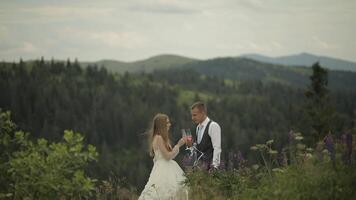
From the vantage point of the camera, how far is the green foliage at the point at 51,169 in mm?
5215

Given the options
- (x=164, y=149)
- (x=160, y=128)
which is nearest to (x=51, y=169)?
(x=160, y=128)

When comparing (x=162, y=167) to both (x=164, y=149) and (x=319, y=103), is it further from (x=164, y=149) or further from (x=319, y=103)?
(x=319, y=103)

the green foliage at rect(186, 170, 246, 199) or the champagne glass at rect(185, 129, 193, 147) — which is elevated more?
the champagne glass at rect(185, 129, 193, 147)

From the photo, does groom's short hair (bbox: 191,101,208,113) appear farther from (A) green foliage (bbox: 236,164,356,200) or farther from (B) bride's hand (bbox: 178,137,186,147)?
(A) green foliage (bbox: 236,164,356,200)

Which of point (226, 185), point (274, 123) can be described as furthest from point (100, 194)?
point (274, 123)

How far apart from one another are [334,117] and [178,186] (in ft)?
173

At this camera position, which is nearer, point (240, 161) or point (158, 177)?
point (240, 161)

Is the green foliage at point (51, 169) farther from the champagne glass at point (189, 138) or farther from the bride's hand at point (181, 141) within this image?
the champagne glass at point (189, 138)

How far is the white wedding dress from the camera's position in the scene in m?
9.35

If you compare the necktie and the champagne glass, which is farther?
the necktie

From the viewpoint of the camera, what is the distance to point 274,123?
191250 mm

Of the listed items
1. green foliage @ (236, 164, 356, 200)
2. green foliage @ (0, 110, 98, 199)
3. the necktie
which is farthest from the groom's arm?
green foliage @ (0, 110, 98, 199)

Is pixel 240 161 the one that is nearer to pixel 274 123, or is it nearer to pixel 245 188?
pixel 245 188

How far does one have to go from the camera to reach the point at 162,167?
966 centimetres
